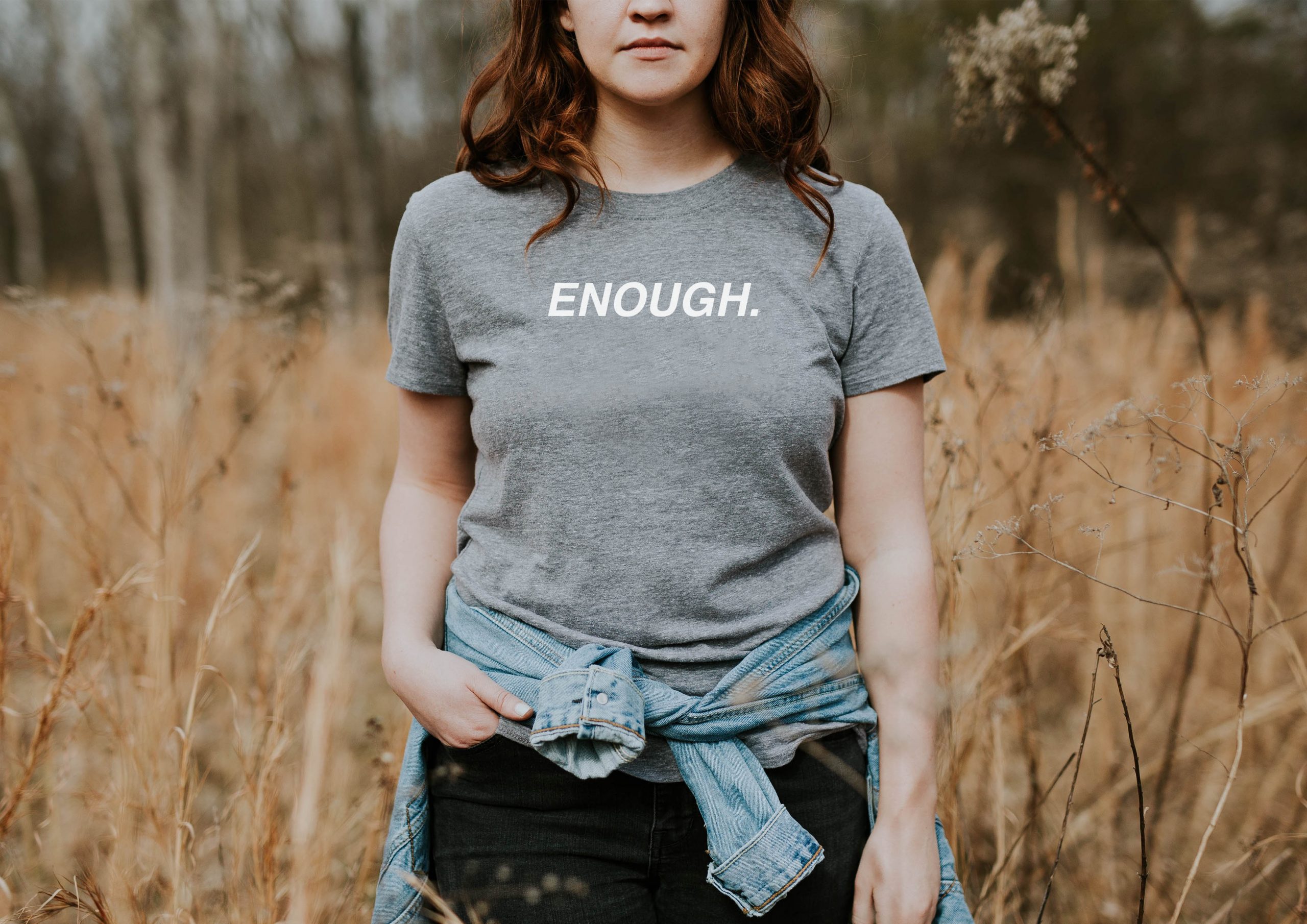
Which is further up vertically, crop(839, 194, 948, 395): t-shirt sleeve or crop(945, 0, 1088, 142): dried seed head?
crop(945, 0, 1088, 142): dried seed head

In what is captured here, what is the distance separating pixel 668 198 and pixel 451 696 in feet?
2.18

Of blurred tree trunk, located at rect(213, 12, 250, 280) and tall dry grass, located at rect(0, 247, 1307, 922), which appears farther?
blurred tree trunk, located at rect(213, 12, 250, 280)

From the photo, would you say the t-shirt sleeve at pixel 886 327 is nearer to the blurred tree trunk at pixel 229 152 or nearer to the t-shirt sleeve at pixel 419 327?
the t-shirt sleeve at pixel 419 327

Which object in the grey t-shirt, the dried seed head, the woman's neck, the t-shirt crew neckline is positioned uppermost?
the dried seed head

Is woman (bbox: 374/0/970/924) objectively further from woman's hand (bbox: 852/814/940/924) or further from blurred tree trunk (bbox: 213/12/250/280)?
blurred tree trunk (bbox: 213/12/250/280)

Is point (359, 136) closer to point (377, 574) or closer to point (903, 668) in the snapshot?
point (377, 574)

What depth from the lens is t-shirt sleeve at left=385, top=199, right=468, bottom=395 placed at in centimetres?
109

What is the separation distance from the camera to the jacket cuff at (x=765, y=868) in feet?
3.08

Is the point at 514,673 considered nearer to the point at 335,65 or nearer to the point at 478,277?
the point at 478,277

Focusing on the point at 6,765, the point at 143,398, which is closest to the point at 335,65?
the point at 143,398

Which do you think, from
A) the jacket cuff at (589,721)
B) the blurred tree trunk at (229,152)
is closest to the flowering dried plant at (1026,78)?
the jacket cuff at (589,721)

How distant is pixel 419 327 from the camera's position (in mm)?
1099

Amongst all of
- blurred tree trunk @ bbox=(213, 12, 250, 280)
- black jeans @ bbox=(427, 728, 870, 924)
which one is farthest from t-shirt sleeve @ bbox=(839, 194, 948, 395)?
blurred tree trunk @ bbox=(213, 12, 250, 280)

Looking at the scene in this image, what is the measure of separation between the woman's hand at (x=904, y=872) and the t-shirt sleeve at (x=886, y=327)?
1.70 feet
